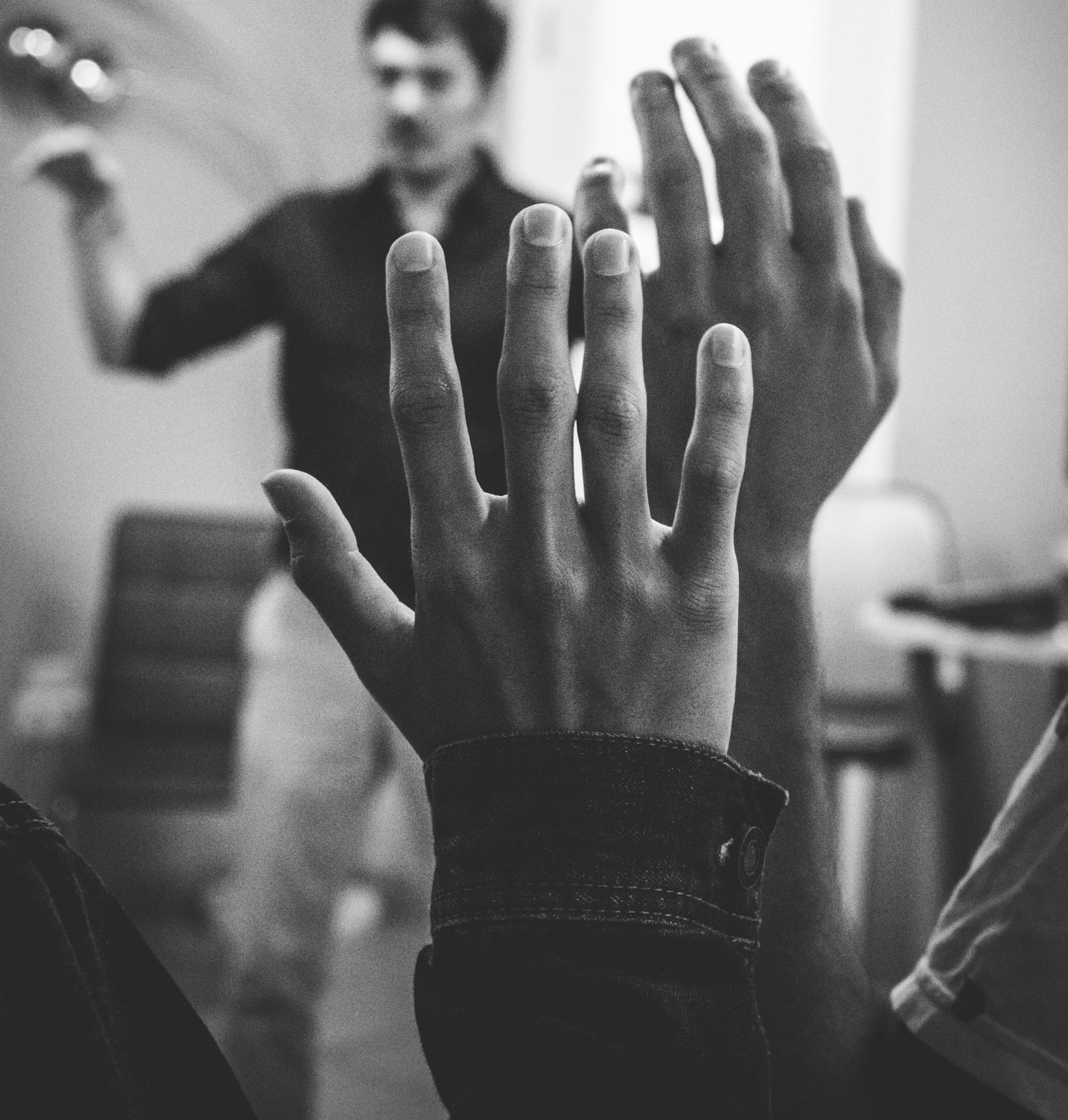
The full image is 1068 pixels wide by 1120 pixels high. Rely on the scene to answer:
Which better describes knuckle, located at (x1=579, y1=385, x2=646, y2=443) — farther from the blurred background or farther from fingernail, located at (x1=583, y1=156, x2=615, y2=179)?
the blurred background

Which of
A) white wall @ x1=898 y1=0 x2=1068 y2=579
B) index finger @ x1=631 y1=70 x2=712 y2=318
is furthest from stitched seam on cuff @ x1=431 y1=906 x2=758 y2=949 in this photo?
white wall @ x1=898 y1=0 x2=1068 y2=579

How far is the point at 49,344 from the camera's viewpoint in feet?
8.70

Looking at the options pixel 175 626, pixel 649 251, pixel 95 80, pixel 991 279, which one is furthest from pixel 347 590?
pixel 95 80

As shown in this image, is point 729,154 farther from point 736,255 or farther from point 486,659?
point 486,659

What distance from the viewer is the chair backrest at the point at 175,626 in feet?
8.17

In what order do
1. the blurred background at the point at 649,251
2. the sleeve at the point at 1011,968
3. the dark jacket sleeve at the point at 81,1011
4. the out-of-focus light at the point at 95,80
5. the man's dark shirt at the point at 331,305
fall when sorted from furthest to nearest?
the out-of-focus light at the point at 95,80 < the blurred background at the point at 649,251 < the man's dark shirt at the point at 331,305 < the sleeve at the point at 1011,968 < the dark jacket sleeve at the point at 81,1011

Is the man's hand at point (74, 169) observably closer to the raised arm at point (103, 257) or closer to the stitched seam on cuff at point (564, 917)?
the raised arm at point (103, 257)

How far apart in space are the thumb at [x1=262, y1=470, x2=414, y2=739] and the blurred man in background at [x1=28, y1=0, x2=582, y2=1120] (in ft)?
3.48

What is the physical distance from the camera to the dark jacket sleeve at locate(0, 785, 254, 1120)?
27cm

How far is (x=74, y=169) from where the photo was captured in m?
1.45

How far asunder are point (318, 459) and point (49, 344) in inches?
61.8

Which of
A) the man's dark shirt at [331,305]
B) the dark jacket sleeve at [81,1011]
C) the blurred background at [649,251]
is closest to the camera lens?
the dark jacket sleeve at [81,1011]

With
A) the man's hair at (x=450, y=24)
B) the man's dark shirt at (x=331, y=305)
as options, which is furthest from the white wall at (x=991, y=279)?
the man's dark shirt at (x=331, y=305)

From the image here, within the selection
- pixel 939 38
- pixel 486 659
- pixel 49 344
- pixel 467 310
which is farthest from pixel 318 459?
pixel 939 38
